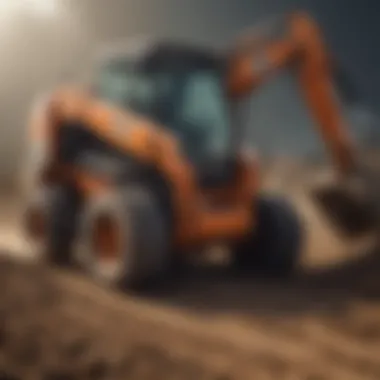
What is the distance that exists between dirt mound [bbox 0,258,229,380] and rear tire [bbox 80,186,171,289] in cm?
35

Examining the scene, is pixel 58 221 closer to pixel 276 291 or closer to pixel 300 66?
pixel 276 291

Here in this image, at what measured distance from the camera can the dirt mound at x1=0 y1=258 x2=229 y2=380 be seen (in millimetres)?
1741

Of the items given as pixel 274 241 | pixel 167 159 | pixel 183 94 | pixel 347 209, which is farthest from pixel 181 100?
pixel 347 209

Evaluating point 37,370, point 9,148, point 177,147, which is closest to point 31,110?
point 9,148

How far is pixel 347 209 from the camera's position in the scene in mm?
2875

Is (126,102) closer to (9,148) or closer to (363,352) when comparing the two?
(9,148)

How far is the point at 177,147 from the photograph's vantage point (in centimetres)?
257

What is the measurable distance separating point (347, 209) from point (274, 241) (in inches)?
10.9

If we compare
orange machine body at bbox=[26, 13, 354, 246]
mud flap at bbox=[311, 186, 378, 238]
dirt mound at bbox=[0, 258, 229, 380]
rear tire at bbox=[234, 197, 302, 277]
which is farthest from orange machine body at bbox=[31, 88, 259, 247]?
dirt mound at bbox=[0, 258, 229, 380]

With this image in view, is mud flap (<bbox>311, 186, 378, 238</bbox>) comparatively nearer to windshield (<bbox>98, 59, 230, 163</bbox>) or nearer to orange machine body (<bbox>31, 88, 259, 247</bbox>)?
orange machine body (<bbox>31, 88, 259, 247</bbox>)

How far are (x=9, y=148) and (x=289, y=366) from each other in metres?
1.25

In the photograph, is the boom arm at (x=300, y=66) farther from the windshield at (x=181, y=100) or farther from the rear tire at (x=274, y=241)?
the rear tire at (x=274, y=241)

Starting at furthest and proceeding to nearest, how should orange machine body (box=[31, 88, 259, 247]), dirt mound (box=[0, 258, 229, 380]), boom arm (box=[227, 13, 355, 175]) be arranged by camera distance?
boom arm (box=[227, 13, 355, 175])
orange machine body (box=[31, 88, 259, 247])
dirt mound (box=[0, 258, 229, 380])

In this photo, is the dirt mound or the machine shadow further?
the machine shadow
